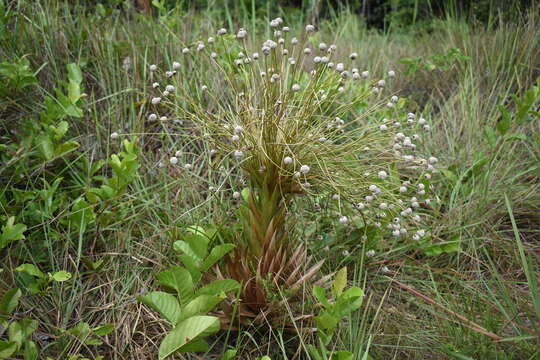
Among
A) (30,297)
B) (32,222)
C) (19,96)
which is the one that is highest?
(19,96)

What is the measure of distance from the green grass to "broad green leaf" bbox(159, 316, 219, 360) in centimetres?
23

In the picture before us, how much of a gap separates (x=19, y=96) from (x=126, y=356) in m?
1.50

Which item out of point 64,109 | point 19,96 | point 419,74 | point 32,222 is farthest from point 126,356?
point 419,74

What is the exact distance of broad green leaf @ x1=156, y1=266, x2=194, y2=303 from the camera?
137 cm

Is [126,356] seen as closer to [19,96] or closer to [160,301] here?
[160,301]

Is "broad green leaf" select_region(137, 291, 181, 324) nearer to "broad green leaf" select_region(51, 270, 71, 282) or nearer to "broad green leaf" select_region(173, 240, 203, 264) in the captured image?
"broad green leaf" select_region(173, 240, 203, 264)

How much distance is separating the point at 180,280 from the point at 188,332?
181mm

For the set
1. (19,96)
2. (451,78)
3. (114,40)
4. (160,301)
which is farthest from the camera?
(451,78)

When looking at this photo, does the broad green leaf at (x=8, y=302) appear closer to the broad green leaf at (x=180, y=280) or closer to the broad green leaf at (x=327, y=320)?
the broad green leaf at (x=180, y=280)

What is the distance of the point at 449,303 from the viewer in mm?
1683

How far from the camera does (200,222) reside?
1.94 metres

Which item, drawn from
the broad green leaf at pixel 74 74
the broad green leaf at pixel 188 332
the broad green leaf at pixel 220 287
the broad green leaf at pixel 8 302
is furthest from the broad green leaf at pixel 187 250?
the broad green leaf at pixel 74 74

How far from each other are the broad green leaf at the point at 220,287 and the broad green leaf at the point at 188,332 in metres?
0.16

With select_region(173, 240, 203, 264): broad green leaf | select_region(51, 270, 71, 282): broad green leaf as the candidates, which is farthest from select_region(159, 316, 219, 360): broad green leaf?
select_region(51, 270, 71, 282): broad green leaf
